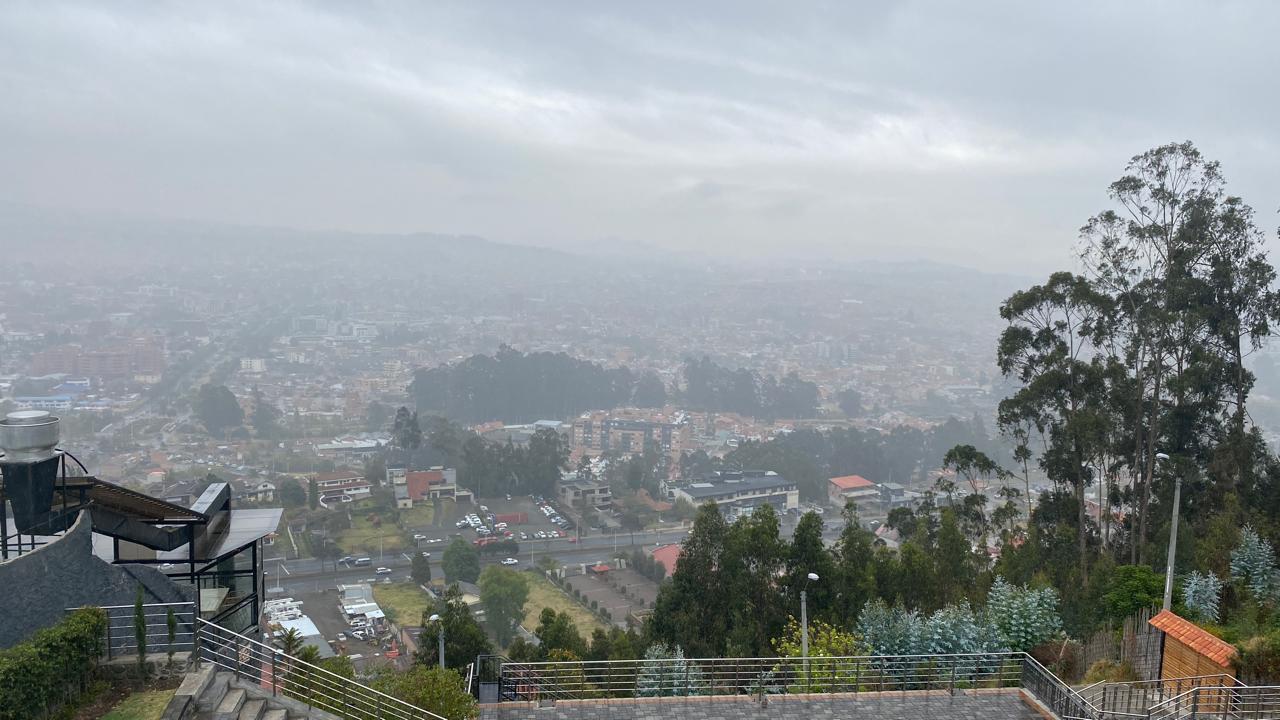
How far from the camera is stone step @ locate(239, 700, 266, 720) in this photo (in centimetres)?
470

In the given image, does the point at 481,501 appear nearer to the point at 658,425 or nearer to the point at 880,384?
the point at 658,425

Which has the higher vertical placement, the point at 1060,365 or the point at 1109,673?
the point at 1060,365

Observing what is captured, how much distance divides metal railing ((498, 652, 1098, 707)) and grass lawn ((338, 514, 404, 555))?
2462 cm

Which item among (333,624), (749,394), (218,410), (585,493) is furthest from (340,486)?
(749,394)

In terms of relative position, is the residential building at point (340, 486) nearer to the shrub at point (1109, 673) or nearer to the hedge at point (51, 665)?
the hedge at point (51, 665)

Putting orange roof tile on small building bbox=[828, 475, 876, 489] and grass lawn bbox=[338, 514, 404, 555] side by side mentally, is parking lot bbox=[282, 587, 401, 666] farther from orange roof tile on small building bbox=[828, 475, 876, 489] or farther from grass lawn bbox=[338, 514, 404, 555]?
orange roof tile on small building bbox=[828, 475, 876, 489]

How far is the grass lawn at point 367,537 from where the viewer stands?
101ft

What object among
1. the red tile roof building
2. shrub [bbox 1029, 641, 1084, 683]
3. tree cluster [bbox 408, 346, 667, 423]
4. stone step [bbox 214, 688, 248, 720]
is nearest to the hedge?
stone step [bbox 214, 688, 248, 720]

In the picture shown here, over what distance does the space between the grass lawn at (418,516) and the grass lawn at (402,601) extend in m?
7.28

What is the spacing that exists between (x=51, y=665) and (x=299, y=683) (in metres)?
1.49

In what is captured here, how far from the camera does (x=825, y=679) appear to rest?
7273mm

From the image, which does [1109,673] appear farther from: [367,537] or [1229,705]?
[367,537]

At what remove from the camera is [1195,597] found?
26.3ft

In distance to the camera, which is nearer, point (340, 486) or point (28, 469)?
point (28, 469)
